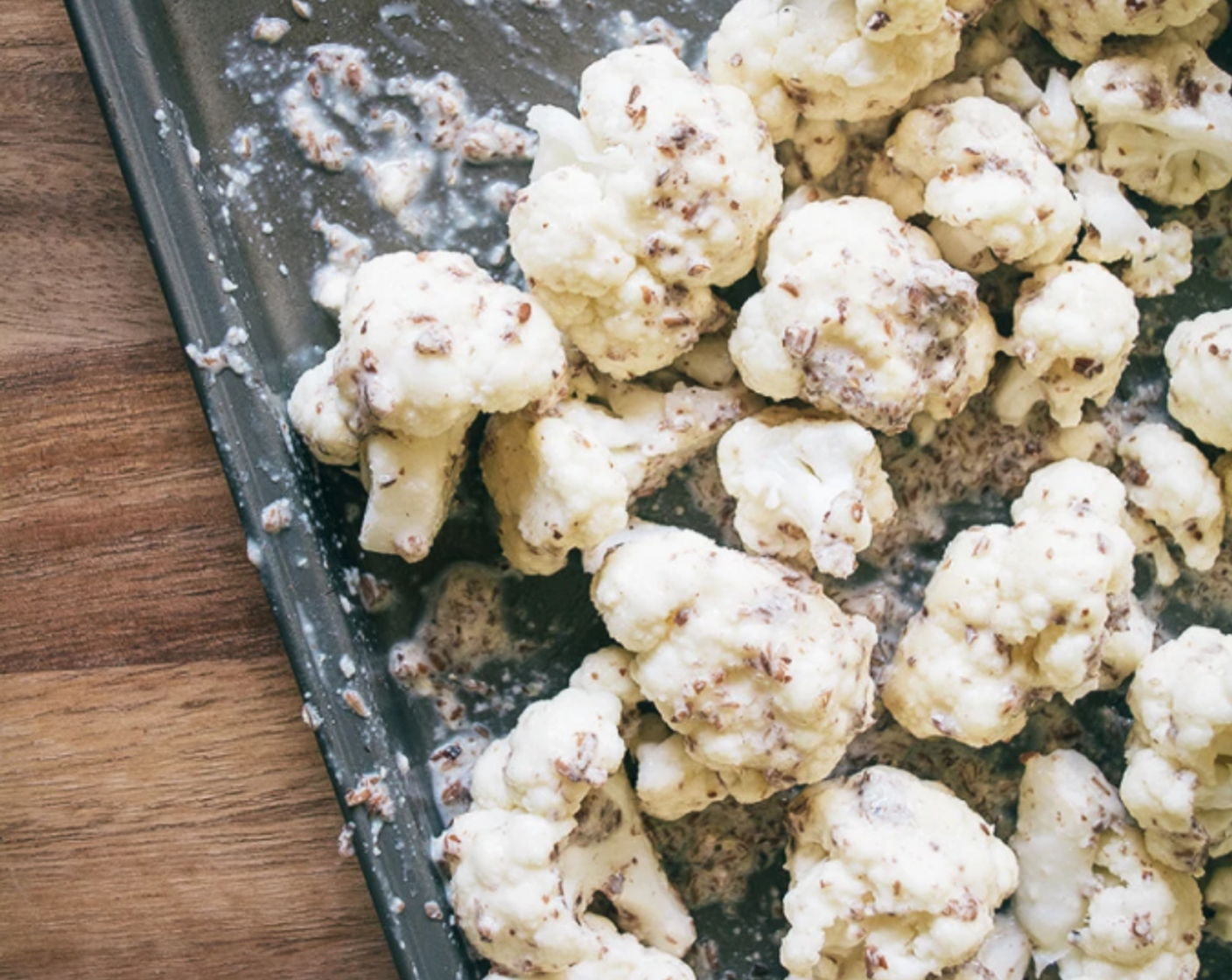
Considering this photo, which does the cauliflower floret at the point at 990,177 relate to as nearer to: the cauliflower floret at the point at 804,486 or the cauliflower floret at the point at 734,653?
the cauliflower floret at the point at 804,486

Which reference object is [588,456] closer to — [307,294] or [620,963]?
[307,294]

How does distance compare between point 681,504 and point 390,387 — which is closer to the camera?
point 390,387

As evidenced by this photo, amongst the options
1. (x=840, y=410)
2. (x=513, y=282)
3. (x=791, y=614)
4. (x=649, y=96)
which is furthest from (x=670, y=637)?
(x=649, y=96)

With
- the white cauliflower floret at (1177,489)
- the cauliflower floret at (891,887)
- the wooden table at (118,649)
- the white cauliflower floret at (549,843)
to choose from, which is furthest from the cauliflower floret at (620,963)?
the white cauliflower floret at (1177,489)

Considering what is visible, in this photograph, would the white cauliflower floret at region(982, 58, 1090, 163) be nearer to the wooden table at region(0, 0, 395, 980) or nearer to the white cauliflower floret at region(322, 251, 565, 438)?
the white cauliflower floret at region(322, 251, 565, 438)

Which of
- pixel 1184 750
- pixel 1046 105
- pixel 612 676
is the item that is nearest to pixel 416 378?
pixel 612 676

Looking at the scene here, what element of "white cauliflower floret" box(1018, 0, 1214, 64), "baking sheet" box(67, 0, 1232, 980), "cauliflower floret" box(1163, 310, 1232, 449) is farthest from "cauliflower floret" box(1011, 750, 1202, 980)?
"white cauliflower floret" box(1018, 0, 1214, 64)

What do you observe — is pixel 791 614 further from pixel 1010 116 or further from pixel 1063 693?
pixel 1010 116
